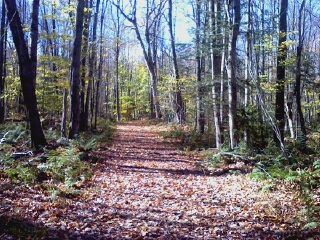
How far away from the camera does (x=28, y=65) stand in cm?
1105

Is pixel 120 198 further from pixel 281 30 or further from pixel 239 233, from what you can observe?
pixel 281 30

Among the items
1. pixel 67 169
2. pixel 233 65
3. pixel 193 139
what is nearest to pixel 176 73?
pixel 193 139

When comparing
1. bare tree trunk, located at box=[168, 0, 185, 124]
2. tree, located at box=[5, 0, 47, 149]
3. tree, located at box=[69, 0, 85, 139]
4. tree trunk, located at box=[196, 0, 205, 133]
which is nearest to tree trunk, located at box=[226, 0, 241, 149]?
tree trunk, located at box=[196, 0, 205, 133]

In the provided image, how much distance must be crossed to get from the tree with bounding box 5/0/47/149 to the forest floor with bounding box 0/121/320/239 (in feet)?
11.9

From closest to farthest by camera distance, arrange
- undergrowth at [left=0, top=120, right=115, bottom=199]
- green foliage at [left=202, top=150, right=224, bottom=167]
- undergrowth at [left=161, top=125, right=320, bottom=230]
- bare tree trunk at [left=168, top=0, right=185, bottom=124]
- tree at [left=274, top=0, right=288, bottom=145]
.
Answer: undergrowth at [left=161, top=125, right=320, bottom=230]
undergrowth at [left=0, top=120, right=115, bottom=199]
green foliage at [left=202, top=150, right=224, bottom=167]
tree at [left=274, top=0, right=288, bottom=145]
bare tree trunk at [left=168, top=0, right=185, bottom=124]

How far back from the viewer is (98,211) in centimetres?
629

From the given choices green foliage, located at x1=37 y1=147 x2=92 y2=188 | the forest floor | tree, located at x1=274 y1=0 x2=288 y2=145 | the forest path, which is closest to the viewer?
the forest floor

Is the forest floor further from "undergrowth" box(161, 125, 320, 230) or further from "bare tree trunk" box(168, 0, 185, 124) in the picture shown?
"bare tree trunk" box(168, 0, 185, 124)

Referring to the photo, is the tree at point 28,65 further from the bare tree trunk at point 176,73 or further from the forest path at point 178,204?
the bare tree trunk at point 176,73

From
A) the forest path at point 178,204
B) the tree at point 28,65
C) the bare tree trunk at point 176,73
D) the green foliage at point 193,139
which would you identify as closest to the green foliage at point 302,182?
the forest path at point 178,204

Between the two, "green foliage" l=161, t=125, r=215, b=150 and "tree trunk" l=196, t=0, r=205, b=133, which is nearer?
"tree trunk" l=196, t=0, r=205, b=133

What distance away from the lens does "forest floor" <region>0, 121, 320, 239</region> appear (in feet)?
17.1

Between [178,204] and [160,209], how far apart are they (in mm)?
521

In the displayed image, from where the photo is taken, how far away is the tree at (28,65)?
10.7 m
